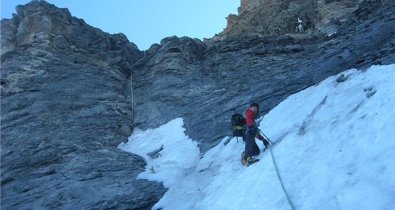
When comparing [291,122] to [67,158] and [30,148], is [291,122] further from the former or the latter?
[30,148]

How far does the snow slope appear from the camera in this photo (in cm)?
1008

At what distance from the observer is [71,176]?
17.4 metres

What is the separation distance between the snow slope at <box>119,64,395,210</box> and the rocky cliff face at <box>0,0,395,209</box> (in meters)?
1.17

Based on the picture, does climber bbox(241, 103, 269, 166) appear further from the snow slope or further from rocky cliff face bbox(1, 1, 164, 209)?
rocky cliff face bbox(1, 1, 164, 209)

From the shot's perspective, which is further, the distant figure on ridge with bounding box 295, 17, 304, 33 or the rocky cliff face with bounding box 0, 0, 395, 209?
the distant figure on ridge with bounding box 295, 17, 304, 33

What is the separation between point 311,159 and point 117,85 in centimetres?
1840

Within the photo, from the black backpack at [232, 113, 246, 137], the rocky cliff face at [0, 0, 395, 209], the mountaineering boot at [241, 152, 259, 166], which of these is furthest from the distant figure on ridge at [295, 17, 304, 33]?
the mountaineering boot at [241, 152, 259, 166]

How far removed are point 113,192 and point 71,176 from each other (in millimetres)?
2091

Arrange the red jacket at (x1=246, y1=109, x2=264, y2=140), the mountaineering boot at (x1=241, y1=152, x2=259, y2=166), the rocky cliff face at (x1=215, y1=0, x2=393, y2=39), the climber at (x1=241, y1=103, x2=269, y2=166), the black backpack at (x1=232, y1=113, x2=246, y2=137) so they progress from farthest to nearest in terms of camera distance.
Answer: the rocky cliff face at (x1=215, y1=0, x2=393, y2=39) → the black backpack at (x1=232, y1=113, x2=246, y2=137) → the red jacket at (x1=246, y1=109, x2=264, y2=140) → the climber at (x1=241, y1=103, x2=269, y2=166) → the mountaineering boot at (x1=241, y1=152, x2=259, y2=166)

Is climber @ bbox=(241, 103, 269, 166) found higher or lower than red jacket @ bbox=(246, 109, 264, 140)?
lower

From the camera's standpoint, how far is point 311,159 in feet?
41.4

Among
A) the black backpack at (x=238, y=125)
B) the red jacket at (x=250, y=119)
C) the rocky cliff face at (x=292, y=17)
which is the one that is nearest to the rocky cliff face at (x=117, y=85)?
the rocky cliff face at (x=292, y=17)

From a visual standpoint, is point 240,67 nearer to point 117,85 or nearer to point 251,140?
point 117,85

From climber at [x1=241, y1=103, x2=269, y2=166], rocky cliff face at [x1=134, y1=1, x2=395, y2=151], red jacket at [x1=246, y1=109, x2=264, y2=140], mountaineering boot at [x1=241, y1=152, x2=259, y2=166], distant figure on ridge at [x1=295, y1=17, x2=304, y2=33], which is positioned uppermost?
distant figure on ridge at [x1=295, y1=17, x2=304, y2=33]
